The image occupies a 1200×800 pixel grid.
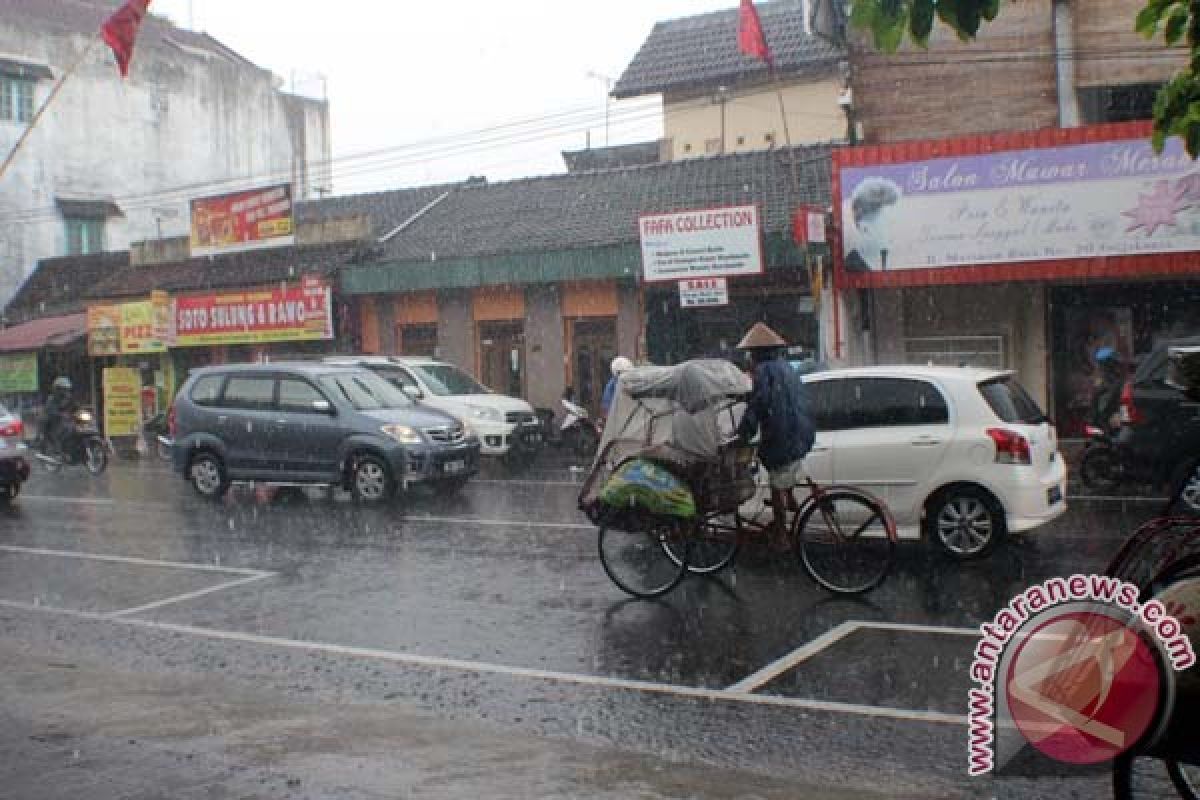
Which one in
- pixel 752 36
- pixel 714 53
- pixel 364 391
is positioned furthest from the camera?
pixel 714 53

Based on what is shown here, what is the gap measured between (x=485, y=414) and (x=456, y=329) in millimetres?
6952

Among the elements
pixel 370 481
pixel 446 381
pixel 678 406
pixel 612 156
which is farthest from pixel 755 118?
pixel 678 406

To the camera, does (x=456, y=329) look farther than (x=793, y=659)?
Yes

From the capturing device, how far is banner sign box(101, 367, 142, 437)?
25.4 metres

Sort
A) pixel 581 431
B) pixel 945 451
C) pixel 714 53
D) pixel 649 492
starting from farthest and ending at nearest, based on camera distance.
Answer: pixel 714 53 → pixel 581 431 → pixel 945 451 → pixel 649 492

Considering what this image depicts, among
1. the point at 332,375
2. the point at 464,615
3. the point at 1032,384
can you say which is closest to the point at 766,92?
the point at 1032,384

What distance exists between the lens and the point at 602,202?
25.8m

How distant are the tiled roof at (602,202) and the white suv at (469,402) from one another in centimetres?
459

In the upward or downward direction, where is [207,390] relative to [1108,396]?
upward

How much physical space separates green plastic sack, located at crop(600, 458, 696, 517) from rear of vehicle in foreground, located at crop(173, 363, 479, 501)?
21.5 feet

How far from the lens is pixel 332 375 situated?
1571 centimetres

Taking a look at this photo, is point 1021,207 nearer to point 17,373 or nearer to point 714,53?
point 714,53

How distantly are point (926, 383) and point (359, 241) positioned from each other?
20.3 meters

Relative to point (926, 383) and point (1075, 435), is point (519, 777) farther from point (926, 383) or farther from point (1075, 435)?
point (1075, 435)
